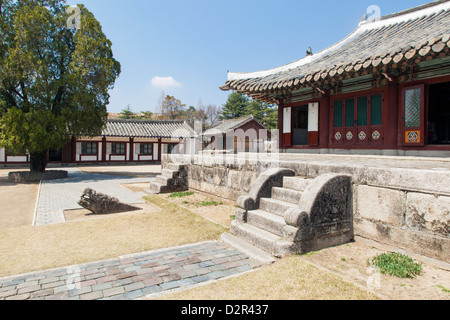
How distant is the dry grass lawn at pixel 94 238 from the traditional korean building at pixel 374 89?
4.35 meters

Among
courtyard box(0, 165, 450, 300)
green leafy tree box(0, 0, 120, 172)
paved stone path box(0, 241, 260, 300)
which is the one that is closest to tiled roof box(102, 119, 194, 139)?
green leafy tree box(0, 0, 120, 172)

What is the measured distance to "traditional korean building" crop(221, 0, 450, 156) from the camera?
5.60m

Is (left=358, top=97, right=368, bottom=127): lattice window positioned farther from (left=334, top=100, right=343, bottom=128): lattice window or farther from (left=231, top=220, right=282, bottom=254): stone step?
(left=231, top=220, right=282, bottom=254): stone step

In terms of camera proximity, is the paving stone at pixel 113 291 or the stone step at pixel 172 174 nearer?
the paving stone at pixel 113 291

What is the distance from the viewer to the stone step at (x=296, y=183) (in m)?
4.81

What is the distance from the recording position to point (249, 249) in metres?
4.05

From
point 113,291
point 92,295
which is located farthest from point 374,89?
point 92,295

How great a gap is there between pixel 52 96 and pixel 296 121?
42.5 feet

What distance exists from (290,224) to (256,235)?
24.4 inches

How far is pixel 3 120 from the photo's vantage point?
43.7 ft

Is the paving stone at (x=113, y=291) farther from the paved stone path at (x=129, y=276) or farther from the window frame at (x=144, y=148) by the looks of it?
the window frame at (x=144, y=148)

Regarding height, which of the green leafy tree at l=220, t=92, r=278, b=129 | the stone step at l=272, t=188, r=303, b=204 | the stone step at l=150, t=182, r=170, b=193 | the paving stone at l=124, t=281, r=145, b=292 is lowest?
the paving stone at l=124, t=281, r=145, b=292

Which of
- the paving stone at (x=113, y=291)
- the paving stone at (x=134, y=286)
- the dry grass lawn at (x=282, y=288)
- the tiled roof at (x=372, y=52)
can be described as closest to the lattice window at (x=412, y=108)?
the tiled roof at (x=372, y=52)
